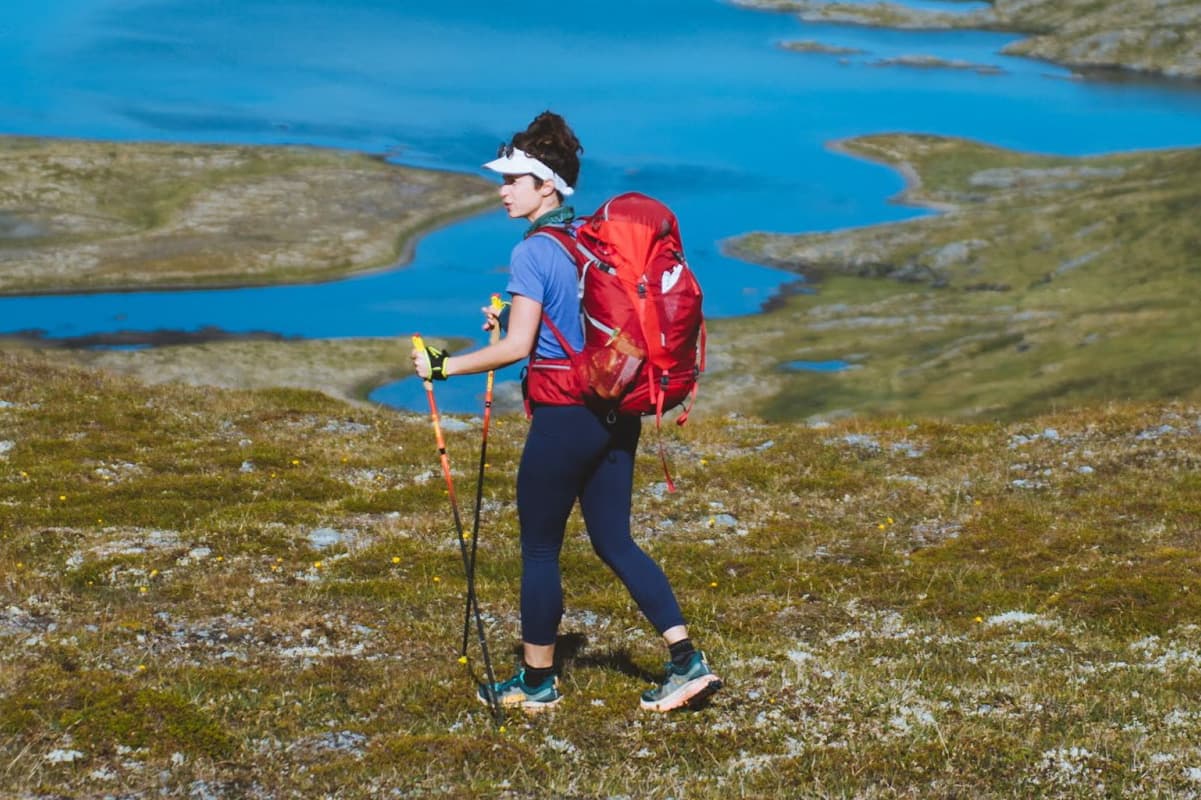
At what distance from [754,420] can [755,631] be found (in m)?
18.6

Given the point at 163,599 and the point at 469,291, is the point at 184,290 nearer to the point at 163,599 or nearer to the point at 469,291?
the point at 469,291

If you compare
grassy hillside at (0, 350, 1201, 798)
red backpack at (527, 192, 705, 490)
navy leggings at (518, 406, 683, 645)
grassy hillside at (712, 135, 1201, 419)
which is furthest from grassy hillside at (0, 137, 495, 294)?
red backpack at (527, 192, 705, 490)

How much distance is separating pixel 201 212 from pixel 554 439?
6614 inches

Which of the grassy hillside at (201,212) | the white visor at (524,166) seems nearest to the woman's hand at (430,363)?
the white visor at (524,166)

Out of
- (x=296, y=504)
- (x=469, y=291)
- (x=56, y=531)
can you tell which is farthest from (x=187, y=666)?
(x=469, y=291)

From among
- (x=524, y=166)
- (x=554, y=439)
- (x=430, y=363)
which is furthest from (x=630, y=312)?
(x=430, y=363)

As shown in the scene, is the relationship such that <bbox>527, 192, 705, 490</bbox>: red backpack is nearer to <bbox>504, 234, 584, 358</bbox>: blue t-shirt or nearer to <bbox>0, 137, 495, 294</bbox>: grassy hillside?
<bbox>504, 234, 584, 358</bbox>: blue t-shirt

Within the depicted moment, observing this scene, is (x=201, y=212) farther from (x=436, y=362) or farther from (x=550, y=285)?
(x=550, y=285)

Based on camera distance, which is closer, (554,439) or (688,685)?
(554,439)

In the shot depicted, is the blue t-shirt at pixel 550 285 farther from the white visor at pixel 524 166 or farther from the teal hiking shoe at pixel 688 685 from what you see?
the teal hiking shoe at pixel 688 685

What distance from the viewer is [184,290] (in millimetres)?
143000

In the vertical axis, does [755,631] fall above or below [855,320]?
above

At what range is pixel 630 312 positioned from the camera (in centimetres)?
982

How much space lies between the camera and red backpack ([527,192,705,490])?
386 inches
